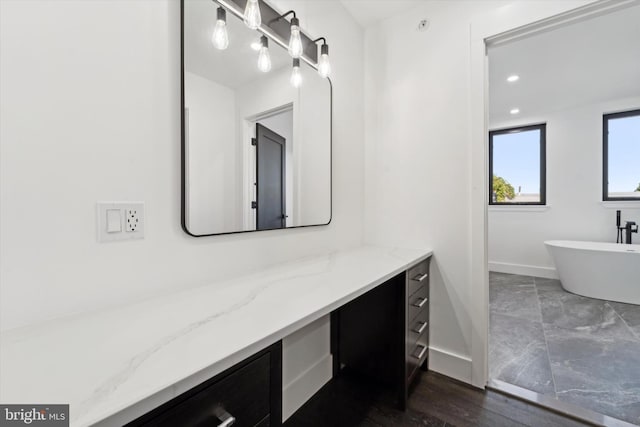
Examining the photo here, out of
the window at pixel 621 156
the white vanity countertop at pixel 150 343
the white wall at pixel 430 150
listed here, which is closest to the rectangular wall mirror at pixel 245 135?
the white vanity countertop at pixel 150 343

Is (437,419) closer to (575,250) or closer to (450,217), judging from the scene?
(450,217)

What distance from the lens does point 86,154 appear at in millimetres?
785

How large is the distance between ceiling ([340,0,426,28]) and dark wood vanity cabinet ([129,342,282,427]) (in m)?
2.15

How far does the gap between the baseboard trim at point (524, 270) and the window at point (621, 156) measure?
1.16 m

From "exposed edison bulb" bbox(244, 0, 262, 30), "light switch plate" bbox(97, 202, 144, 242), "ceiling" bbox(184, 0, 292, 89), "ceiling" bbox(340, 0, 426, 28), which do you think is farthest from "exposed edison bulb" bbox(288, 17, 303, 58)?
"light switch plate" bbox(97, 202, 144, 242)

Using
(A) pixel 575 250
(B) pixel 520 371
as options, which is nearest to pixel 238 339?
(B) pixel 520 371

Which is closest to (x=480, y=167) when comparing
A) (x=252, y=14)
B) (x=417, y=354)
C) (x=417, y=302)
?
(x=417, y=302)

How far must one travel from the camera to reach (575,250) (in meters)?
3.21

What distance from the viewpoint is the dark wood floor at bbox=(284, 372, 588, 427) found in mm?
1388

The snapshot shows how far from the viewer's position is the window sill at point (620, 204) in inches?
133

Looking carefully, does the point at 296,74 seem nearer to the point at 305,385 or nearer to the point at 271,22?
the point at 271,22

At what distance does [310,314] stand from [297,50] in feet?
4.00

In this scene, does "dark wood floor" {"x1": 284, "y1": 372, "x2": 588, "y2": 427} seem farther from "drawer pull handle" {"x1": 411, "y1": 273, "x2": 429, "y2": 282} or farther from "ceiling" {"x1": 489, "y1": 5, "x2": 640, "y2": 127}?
"ceiling" {"x1": 489, "y1": 5, "x2": 640, "y2": 127}

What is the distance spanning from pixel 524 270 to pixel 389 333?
364 cm
